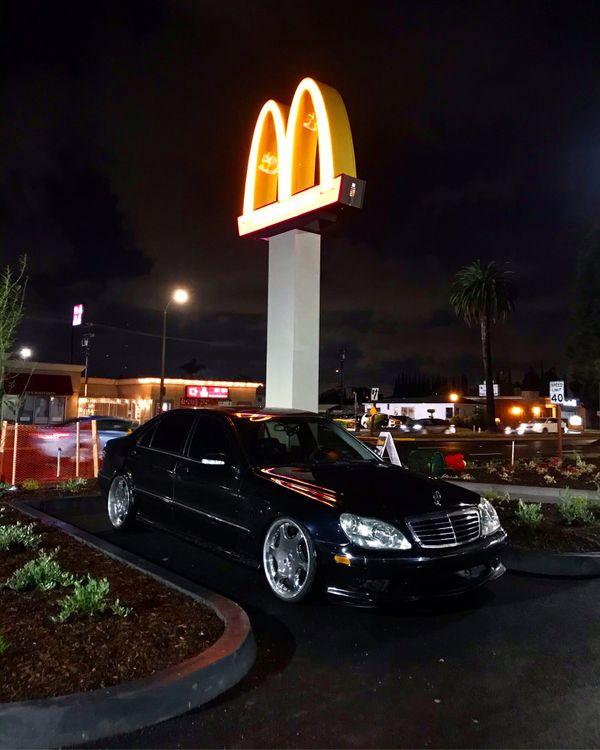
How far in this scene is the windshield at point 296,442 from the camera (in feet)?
19.1

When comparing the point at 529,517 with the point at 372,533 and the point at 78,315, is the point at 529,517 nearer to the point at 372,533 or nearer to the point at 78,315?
the point at 372,533

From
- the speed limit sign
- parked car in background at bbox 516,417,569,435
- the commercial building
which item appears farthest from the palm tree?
the speed limit sign

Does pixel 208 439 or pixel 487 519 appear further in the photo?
pixel 208 439

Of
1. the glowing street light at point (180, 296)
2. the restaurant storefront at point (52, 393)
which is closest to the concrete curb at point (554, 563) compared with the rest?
the glowing street light at point (180, 296)

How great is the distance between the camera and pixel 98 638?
12.3ft

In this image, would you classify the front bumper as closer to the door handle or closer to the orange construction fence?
the door handle

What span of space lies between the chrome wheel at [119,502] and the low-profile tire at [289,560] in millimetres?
2652

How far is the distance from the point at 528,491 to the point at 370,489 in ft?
22.7

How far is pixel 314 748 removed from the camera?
116 inches

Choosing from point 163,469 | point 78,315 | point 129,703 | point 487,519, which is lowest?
point 129,703

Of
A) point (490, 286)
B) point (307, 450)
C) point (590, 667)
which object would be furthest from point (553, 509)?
point (490, 286)

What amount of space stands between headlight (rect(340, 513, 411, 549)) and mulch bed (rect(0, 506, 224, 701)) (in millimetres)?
1123

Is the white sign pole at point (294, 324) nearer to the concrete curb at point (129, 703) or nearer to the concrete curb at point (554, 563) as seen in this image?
the concrete curb at point (554, 563)

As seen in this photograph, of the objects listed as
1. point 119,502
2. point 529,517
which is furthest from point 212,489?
point 529,517
